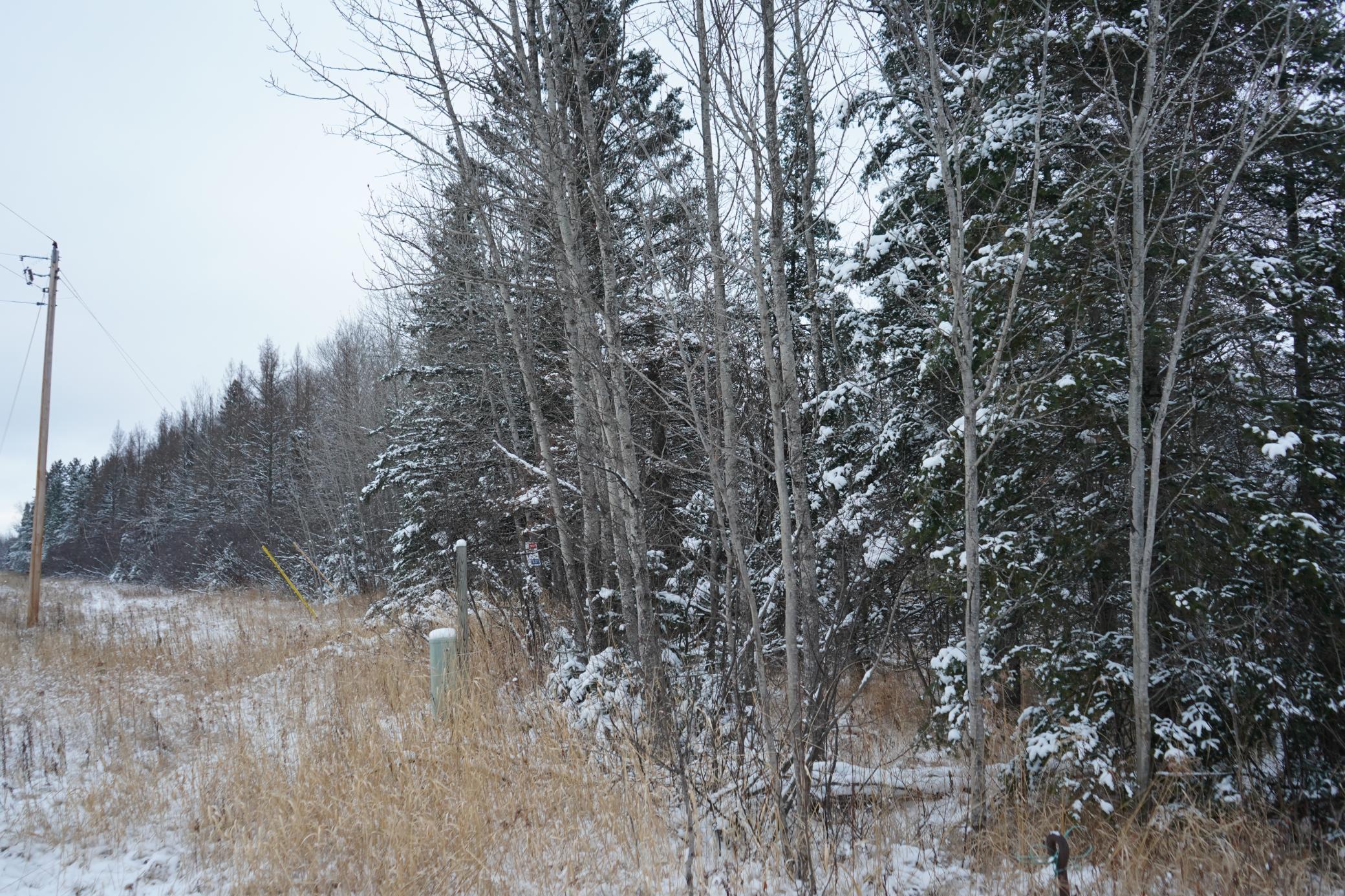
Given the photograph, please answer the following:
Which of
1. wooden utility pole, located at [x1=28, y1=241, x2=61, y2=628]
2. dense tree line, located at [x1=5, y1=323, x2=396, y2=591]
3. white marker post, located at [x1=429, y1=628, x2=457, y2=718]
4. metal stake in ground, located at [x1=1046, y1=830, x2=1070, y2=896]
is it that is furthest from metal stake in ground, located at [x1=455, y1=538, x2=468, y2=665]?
wooden utility pole, located at [x1=28, y1=241, x2=61, y2=628]

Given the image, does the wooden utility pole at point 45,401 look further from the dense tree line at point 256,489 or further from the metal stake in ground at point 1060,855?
the metal stake in ground at point 1060,855

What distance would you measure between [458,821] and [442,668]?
1.61 metres

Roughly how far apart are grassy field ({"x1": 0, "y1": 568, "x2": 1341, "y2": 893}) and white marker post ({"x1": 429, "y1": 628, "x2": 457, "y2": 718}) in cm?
15

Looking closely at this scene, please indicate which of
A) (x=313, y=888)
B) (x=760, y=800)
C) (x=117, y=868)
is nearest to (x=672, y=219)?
(x=760, y=800)

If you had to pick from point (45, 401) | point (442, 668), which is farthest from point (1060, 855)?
point (45, 401)

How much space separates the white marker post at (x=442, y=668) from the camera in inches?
199

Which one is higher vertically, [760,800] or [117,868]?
[760,800]

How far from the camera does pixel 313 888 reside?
11.0 feet

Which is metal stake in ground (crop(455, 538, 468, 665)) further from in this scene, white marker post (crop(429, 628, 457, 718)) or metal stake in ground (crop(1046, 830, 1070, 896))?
metal stake in ground (crop(1046, 830, 1070, 896))

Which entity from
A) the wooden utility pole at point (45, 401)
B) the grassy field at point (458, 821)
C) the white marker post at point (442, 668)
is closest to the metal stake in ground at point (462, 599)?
the grassy field at point (458, 821)

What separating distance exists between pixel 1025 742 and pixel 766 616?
2.04m

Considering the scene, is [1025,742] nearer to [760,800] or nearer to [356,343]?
[760,800]

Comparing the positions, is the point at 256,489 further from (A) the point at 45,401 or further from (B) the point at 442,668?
(B) the point at 442,668

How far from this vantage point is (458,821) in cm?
363
